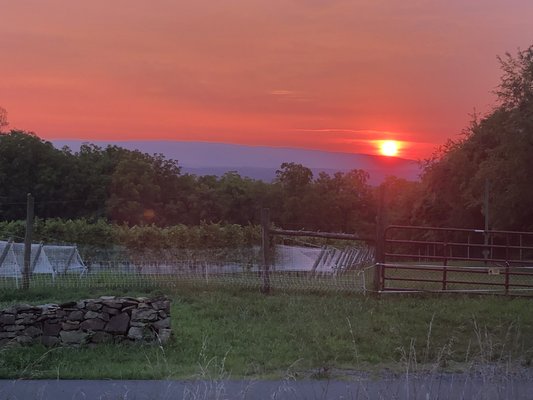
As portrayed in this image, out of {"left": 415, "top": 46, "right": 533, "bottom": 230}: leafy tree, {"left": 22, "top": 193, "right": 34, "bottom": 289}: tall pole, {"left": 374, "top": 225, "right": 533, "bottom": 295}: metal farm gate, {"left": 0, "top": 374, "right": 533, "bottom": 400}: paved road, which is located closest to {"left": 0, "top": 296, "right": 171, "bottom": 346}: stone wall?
{"left": 0, "top": 374, "right": 533, "bottom": 400}: paved road

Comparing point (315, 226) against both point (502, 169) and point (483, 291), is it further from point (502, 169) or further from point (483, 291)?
point (483, 291)

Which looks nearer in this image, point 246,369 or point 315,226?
point 246,369

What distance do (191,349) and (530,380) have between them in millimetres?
4163

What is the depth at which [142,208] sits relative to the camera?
180ft

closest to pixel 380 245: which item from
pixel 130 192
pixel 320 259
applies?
pixel 320 259

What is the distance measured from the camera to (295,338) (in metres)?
9.48

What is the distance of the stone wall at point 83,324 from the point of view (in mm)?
9188

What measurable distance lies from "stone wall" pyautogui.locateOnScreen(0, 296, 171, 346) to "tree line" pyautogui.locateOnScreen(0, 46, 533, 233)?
25.6m

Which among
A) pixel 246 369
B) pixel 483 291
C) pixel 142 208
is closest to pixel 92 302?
pixel 246 369

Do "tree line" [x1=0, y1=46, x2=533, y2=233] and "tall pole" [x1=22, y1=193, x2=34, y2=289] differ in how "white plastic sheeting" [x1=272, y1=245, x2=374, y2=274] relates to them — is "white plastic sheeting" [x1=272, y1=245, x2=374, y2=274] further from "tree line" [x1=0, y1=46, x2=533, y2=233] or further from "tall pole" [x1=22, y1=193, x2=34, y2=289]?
"tree line" [x1=0, y1=46, x2=533, y2=233]

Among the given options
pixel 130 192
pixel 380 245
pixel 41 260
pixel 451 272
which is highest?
pixel 130 192

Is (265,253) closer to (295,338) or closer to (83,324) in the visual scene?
(295,338)

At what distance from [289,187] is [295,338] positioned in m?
58.9

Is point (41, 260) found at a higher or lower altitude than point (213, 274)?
higher
